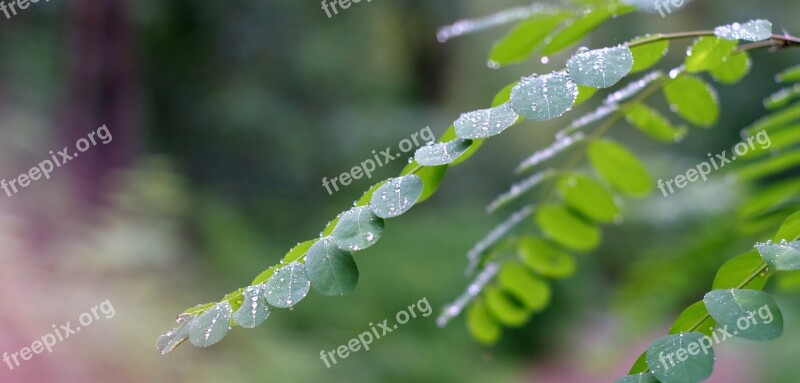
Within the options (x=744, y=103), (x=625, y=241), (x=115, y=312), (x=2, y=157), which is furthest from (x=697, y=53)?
(x=744, y=103)

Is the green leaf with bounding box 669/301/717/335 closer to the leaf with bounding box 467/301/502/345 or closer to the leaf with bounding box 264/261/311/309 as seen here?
the leaf with bounding box 264/261/311/309

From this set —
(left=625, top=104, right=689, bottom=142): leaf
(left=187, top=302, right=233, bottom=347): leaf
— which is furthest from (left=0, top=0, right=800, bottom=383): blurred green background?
(left=187, top=302, right=233, bottom=347): leaf

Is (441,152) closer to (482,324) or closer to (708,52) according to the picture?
(708,52)

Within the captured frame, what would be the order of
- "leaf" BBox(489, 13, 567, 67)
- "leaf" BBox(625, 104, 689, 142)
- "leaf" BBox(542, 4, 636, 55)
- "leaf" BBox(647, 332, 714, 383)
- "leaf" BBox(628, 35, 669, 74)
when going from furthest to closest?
"leaf" BBox(625, 104, 689, 142)
"leaf" BBox(489, 13, 567, 67)
"leaf" BBox(542, 4, 636, 55)
"leaf" BBox(628, 35, 669, 74)
"leaf" BBox(647, 332, 714, 383)

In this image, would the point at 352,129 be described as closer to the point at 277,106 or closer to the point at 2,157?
the point at 277,106

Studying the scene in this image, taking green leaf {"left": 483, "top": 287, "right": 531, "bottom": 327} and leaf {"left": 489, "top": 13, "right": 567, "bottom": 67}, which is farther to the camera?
green leaf {"left": 483, "top": 287, "right": 531, "bottom": 327}

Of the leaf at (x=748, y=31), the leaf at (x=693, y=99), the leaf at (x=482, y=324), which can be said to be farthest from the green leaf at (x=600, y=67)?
the leaf at (x=482, y=324)
